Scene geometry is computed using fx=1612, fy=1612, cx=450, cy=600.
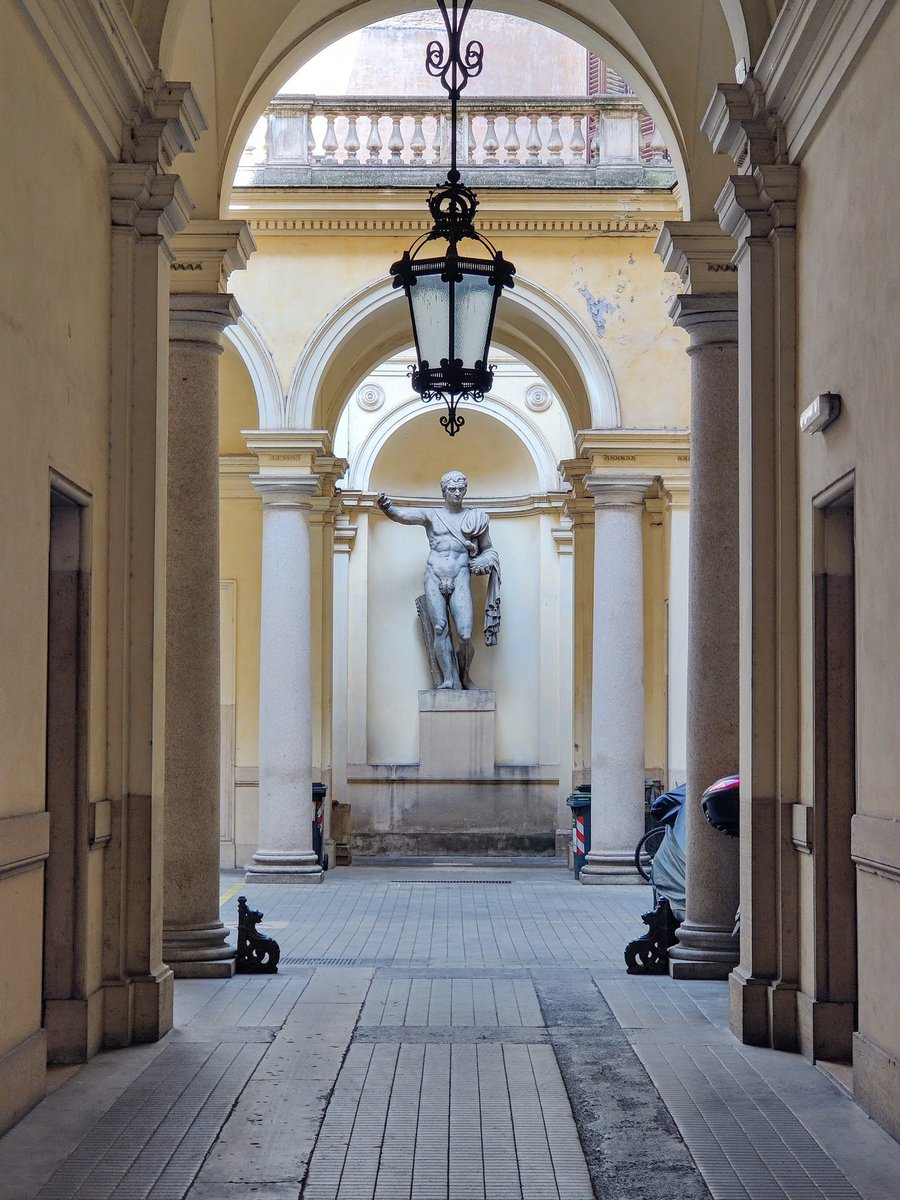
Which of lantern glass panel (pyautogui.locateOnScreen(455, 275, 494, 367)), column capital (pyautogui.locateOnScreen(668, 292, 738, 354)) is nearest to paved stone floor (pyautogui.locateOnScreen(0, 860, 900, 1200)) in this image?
lantern glass panel (pyautogui.locateOnScreen(455, 275, 494, 367))

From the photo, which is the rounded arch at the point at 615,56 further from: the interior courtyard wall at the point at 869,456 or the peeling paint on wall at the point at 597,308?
the peeling paint on wall at the point at 597,308

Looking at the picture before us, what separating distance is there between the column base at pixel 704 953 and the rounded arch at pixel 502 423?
48.0 feet

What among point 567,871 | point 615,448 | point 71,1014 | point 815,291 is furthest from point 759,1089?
point 567,871

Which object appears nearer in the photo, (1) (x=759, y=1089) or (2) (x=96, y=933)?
(1) (x=759, y=1089)

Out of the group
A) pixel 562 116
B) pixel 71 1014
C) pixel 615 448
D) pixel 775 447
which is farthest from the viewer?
pixel 562 116

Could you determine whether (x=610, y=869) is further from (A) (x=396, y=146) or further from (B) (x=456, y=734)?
(A) (x=396, y=146)

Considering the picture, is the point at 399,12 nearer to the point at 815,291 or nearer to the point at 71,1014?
the point at 815,291

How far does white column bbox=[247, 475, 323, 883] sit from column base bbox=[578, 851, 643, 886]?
3.01 meters

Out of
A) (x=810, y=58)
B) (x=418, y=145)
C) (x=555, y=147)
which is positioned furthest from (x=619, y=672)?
(x=810, y=58)

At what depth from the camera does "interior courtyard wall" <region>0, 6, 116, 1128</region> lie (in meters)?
6.24

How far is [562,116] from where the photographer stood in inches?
722

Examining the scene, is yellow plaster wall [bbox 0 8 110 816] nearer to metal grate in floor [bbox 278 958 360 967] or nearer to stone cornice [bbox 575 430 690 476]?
metal grate in floor [bbox 278 958 360 967]

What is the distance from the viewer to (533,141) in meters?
18.1

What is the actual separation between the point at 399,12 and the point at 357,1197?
880 cm
